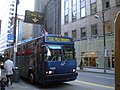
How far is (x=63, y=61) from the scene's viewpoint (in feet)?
41.9

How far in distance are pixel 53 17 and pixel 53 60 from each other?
5071cm

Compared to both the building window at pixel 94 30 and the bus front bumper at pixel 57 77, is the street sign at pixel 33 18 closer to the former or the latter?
the bus front bumper at pixel 57 77

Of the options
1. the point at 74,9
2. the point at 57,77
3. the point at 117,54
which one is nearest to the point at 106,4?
the point at 74,9

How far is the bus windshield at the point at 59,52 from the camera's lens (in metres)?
12.4

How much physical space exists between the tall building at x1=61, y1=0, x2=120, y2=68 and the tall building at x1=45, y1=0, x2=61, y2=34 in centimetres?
793

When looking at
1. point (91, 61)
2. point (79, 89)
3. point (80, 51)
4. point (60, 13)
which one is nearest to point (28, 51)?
point (79, 89)

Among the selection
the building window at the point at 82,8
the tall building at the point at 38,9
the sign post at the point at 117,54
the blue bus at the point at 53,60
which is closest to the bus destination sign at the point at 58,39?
the blue bus at the point at 53,60

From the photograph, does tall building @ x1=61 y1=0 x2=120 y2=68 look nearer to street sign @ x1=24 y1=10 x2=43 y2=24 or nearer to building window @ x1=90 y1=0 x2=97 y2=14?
building window @ x1=90 y1=0 x2=97 y2=14

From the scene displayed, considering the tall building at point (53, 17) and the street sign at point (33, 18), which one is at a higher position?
the tall building at point (53, 17)

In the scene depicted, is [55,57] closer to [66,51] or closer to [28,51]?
[66,51]

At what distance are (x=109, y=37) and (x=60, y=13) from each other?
2423 cm

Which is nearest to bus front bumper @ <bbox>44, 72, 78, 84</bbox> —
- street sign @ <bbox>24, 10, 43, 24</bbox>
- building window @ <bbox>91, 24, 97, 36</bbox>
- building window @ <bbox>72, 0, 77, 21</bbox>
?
street sign @ <bbox>24, 10, 43, 24</bbox>

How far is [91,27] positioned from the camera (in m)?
40.5

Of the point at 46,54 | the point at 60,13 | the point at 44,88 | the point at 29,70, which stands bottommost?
Answer: the point at 44,88
